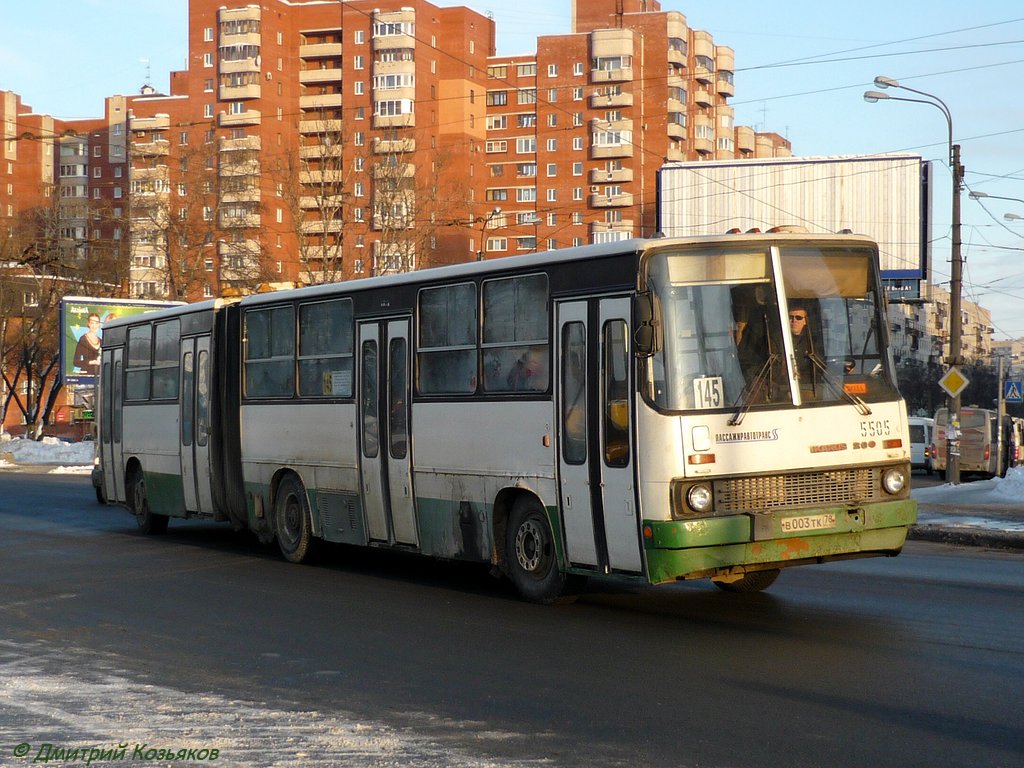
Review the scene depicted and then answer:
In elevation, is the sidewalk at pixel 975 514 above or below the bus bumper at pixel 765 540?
below

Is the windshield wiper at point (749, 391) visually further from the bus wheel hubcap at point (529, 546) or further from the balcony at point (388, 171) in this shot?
the balcony at point (388, 171)

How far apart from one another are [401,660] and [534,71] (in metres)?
106

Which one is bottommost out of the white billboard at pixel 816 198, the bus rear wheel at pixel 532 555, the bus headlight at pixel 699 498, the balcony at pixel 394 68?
the bus rear wheel at pixel 532 555

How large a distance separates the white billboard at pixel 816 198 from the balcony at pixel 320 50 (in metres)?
62.9

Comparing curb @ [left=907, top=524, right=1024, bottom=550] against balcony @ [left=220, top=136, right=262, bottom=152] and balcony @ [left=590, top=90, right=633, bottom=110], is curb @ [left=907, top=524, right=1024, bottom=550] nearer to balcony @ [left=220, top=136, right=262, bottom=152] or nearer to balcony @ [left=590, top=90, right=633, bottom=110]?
balcony @ [left=220, top=136, right=262, bottom=152]

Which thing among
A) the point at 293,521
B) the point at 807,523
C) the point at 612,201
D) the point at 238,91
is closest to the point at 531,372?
the point at 807,523

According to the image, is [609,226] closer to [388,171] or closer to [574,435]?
[388,171]

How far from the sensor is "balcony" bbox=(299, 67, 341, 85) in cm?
11044

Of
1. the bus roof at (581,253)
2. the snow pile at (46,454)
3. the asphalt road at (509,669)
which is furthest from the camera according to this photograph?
the snow pile at (46,454)

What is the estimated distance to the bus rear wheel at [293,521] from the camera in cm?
1447

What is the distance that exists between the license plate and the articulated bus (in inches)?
0.4

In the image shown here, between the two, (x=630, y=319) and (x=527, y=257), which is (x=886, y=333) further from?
(x=527, y=257)

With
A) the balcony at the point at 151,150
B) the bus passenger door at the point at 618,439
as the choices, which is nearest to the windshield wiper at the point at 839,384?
the bus passenger door at the point at 618,439

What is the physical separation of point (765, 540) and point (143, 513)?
11.2m
